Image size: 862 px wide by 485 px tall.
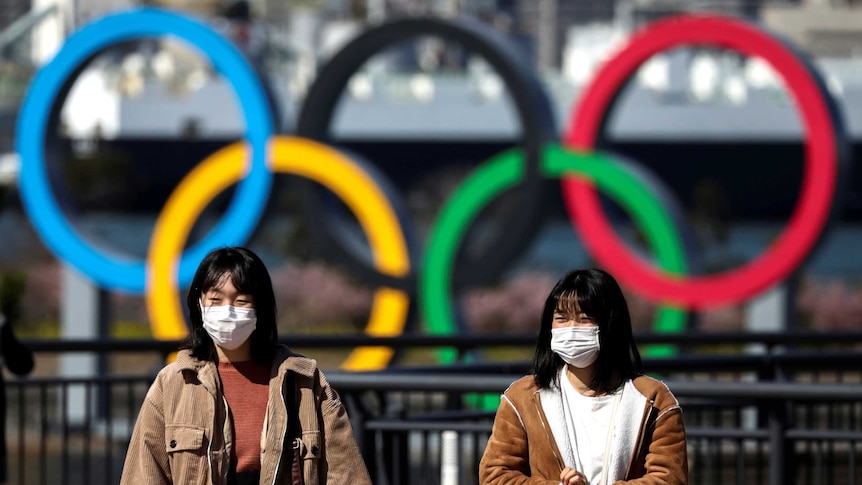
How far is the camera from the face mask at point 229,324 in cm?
380

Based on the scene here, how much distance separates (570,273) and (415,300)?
Answer: 989cm

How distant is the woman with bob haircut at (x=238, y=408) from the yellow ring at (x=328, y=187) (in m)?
9.44

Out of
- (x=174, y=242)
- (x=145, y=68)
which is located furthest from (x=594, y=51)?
(x=174, y=242)

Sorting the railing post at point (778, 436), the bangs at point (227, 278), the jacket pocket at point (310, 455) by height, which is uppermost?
the bangs at point (227, 278)

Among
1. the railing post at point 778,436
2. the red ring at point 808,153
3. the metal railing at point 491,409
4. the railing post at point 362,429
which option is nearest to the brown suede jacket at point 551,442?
the metal railing at point 491,409

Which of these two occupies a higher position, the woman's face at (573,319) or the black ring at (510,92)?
the black ring at (510,92)

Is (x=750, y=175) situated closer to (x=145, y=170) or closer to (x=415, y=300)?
(x=145, y=170)

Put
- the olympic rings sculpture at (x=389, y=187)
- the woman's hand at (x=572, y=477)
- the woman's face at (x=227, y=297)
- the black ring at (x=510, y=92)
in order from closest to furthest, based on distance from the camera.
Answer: the woman's hand at (x=572, y=477), the woman's face at (x=227, y=297), the olympic rings sculpture at (x=389, y=187), the black ring at (x=510, y=92)

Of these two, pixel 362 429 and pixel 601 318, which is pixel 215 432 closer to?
pixel 601 318

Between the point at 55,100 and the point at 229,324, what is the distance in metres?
10.9

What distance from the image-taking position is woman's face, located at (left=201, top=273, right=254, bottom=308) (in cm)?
385

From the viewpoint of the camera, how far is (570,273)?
387 cm

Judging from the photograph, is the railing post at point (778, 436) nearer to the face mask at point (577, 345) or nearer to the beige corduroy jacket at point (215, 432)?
the face mask at point (577, 345)

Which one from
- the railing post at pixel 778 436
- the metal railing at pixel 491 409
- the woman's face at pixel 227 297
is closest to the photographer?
the woman's face at pixel 227 297
